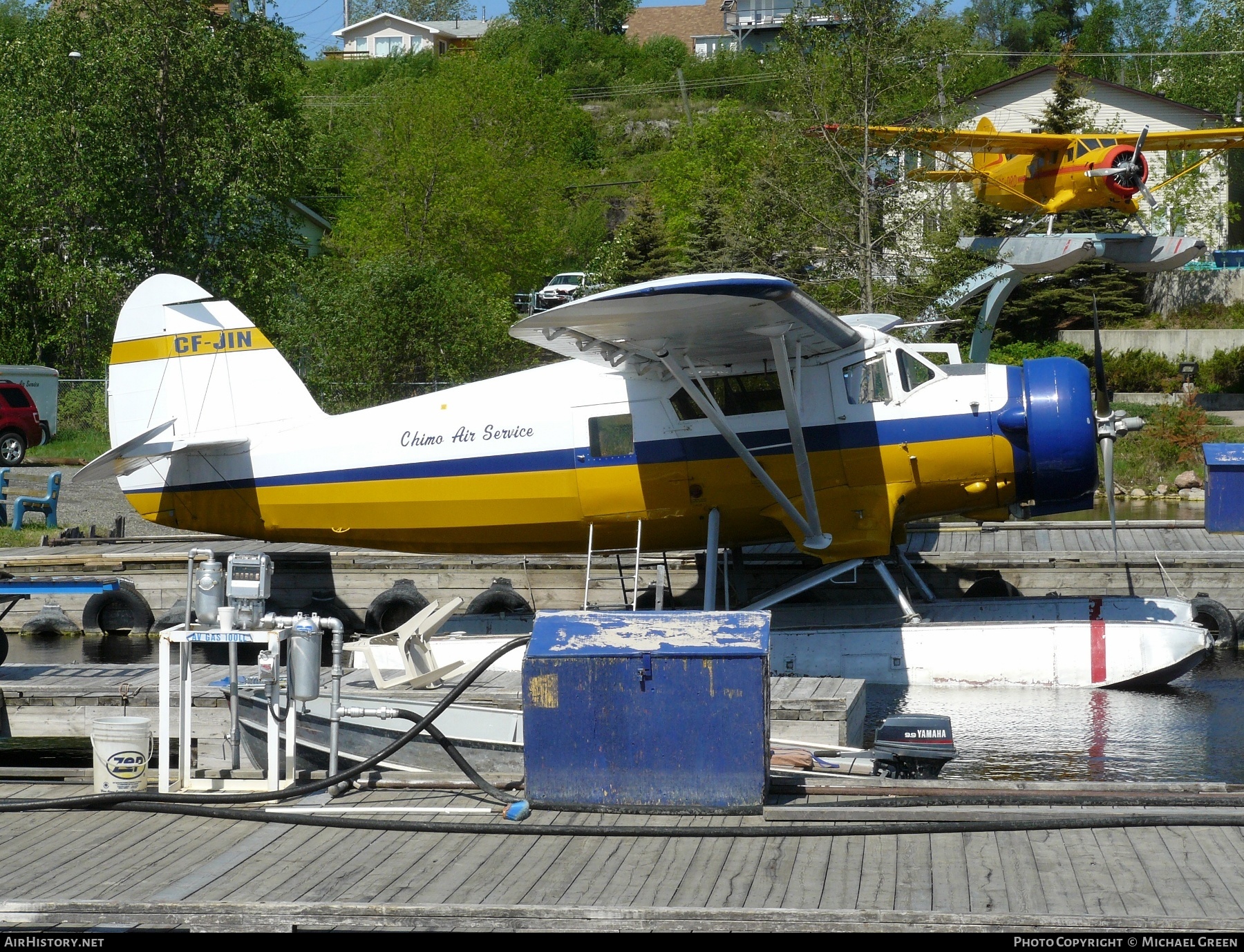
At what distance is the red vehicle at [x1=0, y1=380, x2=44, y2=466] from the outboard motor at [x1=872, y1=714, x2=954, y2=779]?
22890mm

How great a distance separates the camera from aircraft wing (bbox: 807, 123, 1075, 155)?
2153 centimetres

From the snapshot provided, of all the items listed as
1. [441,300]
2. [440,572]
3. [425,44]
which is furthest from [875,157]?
[425,44]

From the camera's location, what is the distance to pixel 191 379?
43.8 ft

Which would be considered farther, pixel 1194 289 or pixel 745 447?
pixel 1194 289

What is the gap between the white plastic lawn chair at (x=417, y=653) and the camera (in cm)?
911

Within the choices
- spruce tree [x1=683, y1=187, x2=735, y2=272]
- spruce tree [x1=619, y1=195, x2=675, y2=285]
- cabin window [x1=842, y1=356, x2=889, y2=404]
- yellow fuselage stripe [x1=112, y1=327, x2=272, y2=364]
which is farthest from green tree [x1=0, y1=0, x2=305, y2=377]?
cabin window [x1=842, y1=356, x2=889, y2=404]

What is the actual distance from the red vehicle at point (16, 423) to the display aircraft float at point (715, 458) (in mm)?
14573

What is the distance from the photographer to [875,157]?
2345 centimetres

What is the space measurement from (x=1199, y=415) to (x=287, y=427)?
2109 cm

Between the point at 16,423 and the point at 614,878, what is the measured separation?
2413 cm

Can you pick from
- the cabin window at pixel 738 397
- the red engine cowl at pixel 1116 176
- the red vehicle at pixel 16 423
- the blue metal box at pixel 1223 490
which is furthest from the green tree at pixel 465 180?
the blue metal box at pixel 1223 490

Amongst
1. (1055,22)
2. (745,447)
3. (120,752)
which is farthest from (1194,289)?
(1055,22)

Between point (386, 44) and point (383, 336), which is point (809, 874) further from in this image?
point (386, 44)
